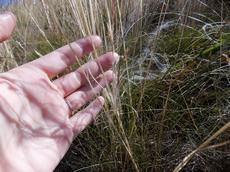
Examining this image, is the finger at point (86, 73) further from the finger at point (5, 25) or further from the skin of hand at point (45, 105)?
the finger at point (5, 25)

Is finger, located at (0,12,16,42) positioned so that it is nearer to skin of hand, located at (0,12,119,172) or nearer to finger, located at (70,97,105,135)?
skin of hand, located at (0,12,119,172)

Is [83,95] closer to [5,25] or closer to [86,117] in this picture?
[86,117]

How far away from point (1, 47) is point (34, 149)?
0.59m

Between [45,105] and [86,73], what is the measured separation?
0.14m

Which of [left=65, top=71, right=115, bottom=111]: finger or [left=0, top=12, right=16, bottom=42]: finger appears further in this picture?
[left=65, top=71, right=115, bottom=111]: finger

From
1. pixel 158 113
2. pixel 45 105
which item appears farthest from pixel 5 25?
pixel 158 113

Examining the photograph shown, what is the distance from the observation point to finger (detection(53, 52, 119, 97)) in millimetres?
998

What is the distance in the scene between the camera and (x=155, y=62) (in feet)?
4.32

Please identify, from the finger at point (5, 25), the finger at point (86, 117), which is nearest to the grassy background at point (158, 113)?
the finger at point (86, 117)

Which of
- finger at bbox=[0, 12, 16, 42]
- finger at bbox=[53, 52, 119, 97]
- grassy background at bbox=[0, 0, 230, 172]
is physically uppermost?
finger at bbox=[0, 12, 16, 42]

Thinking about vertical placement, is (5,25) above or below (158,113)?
above

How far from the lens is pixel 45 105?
1.05m

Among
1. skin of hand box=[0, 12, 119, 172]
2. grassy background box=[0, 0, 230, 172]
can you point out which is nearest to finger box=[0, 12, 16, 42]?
skin of hand box=[0, 12, 119, 172]

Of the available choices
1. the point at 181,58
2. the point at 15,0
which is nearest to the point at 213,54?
the point at 181,58
